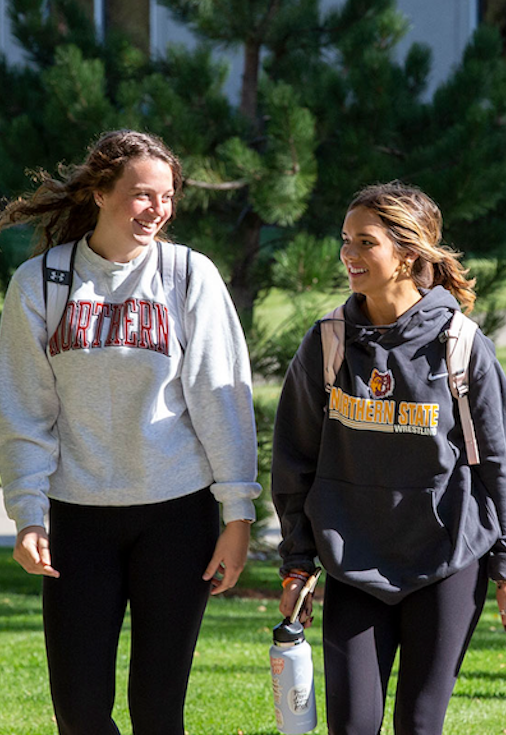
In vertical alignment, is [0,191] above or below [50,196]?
above

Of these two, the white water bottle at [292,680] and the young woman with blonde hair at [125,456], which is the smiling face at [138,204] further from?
the white water bottle at [292,680]

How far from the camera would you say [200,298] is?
8.50 feet

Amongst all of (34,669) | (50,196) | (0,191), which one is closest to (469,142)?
(0,191)

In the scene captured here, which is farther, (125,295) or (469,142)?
(469,142)

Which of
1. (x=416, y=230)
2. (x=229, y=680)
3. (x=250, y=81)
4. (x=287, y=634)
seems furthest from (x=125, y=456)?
(x=250, y=81)

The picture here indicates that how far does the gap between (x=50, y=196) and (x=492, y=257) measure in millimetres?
5748

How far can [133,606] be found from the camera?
255cm

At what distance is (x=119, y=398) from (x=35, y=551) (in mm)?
409

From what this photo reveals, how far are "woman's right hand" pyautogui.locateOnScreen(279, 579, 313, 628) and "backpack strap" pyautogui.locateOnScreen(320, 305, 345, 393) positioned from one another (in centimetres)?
49

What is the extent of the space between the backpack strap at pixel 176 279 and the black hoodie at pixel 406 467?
415mm

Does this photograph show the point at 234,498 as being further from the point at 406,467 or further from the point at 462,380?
the point at 462,380

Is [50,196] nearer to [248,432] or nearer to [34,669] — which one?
[248,432]

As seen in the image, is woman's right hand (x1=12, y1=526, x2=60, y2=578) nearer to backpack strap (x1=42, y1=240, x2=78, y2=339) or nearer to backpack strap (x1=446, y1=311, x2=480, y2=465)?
backpack strap (x1=42, y1=240, x2=78, y2=339)

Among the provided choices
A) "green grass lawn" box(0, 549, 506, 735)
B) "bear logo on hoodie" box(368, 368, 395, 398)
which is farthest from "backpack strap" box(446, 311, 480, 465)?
"green grass lawn" box(0, 549, 506, 735)
